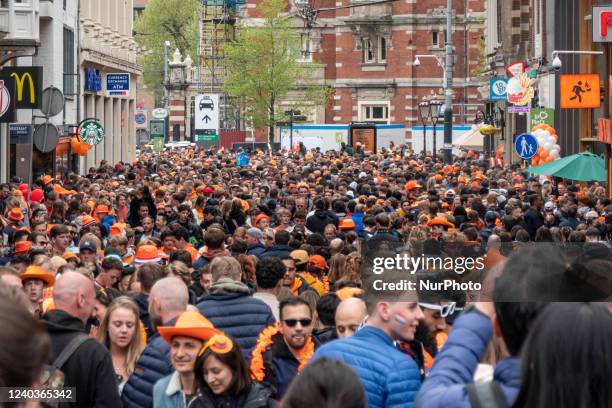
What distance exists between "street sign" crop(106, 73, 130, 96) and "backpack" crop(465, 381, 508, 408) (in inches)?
1817

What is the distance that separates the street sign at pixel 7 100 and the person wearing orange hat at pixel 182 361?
615 inches

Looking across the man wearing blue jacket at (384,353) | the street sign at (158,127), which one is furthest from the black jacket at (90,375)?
the street sign at (158,127)

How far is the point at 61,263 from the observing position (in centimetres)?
1287

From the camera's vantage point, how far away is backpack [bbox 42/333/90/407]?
23.4 feet

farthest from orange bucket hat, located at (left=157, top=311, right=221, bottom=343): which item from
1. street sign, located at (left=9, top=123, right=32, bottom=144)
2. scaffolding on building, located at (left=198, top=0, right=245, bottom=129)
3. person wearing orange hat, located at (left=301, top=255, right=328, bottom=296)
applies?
scaffolding on building, located at (left=198, top=0, right=245, bottom=129)

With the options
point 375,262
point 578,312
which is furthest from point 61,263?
point 578,312

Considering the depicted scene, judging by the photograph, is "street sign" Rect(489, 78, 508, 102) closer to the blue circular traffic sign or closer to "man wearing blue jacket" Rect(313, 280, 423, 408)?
the blue circular traffic sign

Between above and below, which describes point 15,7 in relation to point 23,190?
above

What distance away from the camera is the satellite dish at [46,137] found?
23203 millimetres

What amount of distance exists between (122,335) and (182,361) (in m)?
1.21

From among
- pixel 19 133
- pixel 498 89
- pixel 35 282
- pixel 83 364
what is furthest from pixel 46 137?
pixel 498 89

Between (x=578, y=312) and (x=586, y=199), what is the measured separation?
67.6ft

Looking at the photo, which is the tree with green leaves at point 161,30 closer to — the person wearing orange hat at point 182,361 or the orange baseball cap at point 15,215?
the orange baseball cap at point 15,215

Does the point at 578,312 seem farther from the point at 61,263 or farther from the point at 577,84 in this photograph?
A: the point at 577,84
